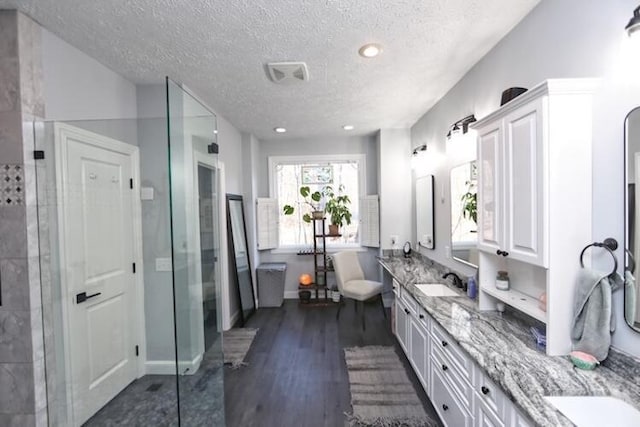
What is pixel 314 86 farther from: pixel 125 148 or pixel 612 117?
pixel 612 117

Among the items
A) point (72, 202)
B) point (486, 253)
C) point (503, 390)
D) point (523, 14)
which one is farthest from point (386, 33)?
point (72, 202)

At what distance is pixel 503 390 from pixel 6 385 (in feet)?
9.09

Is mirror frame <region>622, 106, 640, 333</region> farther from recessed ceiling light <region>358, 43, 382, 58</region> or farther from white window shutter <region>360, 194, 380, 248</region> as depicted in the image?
white window shutter <region>360, 194, 380, 248</region>

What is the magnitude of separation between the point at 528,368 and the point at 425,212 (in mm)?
2517

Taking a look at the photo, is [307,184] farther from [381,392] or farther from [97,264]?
[381,392]

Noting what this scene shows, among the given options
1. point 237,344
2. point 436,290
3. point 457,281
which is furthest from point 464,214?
point 237,344

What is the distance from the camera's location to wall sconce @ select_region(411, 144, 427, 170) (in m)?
3.69

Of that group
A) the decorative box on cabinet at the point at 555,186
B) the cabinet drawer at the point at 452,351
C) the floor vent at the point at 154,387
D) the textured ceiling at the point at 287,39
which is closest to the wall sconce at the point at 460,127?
the textured ceiling at the point at 287,39

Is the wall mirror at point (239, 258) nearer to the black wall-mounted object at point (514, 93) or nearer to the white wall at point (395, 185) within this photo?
the white wall at point (395, 185)

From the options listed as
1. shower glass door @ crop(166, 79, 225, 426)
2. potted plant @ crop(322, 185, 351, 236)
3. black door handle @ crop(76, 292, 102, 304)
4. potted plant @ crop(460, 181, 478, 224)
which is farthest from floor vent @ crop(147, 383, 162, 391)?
potted plant @ crop(460, 181, 478, 224)

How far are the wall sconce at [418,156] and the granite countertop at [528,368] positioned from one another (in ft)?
7.36

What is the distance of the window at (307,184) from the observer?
4965mm

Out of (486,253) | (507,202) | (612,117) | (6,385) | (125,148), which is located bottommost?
(6,385)

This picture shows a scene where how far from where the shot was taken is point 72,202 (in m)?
2.10
